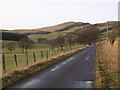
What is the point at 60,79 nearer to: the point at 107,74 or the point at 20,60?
the point at 107,74

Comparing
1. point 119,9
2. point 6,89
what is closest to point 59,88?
point 6,89

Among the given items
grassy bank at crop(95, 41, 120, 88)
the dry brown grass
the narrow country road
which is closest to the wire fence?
the narrow country road

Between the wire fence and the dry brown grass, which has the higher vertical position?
the dry brown grass

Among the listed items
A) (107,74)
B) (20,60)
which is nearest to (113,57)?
(107,74)

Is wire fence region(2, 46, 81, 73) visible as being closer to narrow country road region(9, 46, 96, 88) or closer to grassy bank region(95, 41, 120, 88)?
narrow country road region(9, 46, 96, 88)

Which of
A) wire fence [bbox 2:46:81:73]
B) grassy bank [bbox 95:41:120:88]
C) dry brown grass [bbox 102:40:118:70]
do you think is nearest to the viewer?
grassy bank [bbox 95:41:120:88]

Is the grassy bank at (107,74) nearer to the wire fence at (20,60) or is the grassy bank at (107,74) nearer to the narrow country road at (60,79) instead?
the narrow country road at (60,79)

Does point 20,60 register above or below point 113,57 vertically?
below

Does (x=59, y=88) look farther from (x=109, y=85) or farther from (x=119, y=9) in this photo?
(x=119, y=9)

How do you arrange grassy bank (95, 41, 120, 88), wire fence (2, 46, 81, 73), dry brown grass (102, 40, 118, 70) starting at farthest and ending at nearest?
1. wire fence (2, 46, 81, 73)
2. dry brown grass (102, 40, 118, 70)
3. grassy bank (95, 41, 120, 88)

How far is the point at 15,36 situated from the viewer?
161 m

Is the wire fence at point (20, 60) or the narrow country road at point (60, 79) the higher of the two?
the narrow country road at point (60, 79)

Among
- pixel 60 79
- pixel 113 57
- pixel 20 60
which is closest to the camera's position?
pixel 60 79

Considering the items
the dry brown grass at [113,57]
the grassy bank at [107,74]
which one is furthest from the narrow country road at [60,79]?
the dry brown grass at [113,57]
